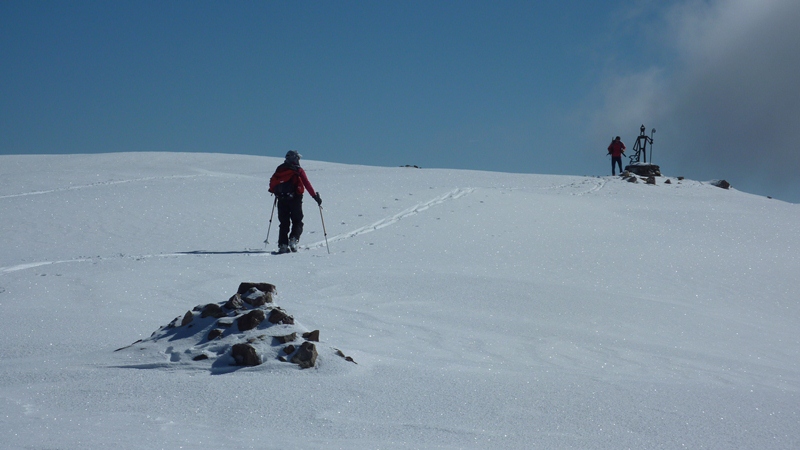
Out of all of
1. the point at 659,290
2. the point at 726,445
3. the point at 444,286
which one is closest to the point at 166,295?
the point at 444,286

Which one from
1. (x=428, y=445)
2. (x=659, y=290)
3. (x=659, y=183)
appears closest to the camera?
(x=428, y=445)

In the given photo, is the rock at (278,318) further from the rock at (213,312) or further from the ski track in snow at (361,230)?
the ski track in snow at (361,230)

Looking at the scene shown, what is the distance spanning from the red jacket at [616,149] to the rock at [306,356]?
80.4 ft

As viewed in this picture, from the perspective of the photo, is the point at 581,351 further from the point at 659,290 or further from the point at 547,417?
the point at 659,290

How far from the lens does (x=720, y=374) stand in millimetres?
6289

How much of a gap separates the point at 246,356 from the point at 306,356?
37 centimetres

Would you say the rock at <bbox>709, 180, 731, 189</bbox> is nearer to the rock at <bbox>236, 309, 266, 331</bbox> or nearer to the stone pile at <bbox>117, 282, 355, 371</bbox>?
the stone pile at <bbox>117, 282, 355, 371</bbox>

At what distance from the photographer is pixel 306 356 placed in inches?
193

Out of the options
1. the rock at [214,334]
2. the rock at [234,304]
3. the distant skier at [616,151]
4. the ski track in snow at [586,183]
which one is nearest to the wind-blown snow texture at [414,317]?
the rock at [214,334]

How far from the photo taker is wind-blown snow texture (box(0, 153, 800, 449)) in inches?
161

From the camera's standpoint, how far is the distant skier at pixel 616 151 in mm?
27734

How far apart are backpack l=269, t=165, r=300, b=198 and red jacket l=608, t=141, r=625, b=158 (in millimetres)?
18191

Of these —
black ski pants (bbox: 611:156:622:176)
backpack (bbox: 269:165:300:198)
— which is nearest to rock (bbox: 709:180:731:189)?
black ski pants (bbox: 611:156:622:176)

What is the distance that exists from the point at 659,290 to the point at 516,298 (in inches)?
121
